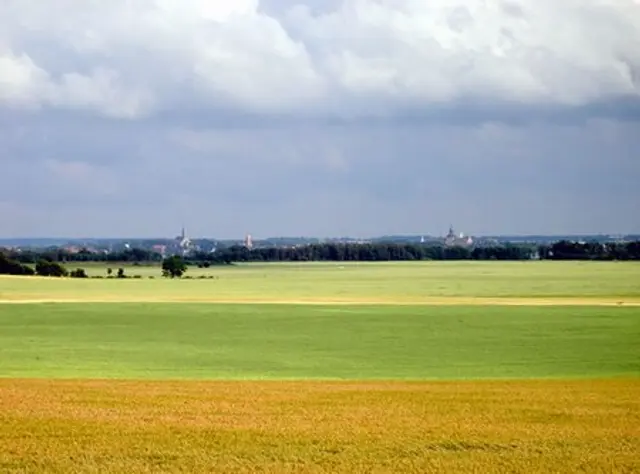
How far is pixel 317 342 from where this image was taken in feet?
136

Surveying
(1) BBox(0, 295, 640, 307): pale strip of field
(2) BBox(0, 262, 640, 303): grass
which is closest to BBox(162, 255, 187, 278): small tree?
(2) BBox(0, 262, 640, 303): grass

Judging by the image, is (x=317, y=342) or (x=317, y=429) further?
(x=317, y=342)

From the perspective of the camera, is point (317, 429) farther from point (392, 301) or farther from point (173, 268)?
point (173, 268)

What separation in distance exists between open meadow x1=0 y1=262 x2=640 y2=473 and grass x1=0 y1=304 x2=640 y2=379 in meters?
0.10

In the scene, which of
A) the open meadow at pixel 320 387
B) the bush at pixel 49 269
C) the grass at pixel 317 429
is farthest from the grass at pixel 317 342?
the bush at pixel 49 269

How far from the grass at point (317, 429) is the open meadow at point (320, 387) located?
4 cm

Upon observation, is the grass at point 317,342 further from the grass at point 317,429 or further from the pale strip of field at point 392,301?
the grass at point 317,429

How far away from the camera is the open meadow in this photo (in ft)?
51.4

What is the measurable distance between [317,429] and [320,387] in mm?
7147

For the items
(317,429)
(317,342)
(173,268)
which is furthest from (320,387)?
(173,268)

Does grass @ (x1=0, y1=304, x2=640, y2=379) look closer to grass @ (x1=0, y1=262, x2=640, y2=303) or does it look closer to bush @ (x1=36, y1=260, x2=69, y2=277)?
grass @ (x1=0, y1=262, x2=640, y2=303)

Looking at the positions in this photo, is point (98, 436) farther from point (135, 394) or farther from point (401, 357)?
point (401, 357)

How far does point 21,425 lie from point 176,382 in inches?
334

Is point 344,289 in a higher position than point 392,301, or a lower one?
higher
